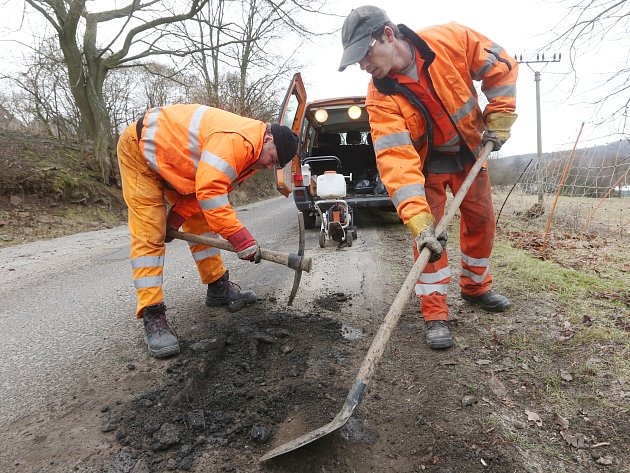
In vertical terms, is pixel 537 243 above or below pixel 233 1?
below

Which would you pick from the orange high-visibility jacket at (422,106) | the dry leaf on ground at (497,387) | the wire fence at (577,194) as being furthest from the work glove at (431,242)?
the wire fence at (577,194)

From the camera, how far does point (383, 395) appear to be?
197 centimetres

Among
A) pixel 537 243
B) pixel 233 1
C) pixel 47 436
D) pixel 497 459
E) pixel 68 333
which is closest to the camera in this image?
pixel 497 459

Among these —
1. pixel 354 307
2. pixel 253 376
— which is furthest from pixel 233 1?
pixel 253 376

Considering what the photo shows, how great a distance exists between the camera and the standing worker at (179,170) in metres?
2.31

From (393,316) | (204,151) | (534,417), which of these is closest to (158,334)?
(204,151)

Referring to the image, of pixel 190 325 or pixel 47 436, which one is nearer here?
pixel 47 436

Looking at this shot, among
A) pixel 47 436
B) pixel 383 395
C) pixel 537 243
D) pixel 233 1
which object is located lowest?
pixel 537 243

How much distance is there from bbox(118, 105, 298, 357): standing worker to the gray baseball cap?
25.6 inches

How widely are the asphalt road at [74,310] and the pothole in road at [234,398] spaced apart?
1.33 ft

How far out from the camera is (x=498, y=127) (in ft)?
8.38

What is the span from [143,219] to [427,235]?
5.73 ft

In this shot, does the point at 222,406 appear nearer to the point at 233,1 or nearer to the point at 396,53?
the point at 396,53

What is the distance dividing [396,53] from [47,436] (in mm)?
2510
